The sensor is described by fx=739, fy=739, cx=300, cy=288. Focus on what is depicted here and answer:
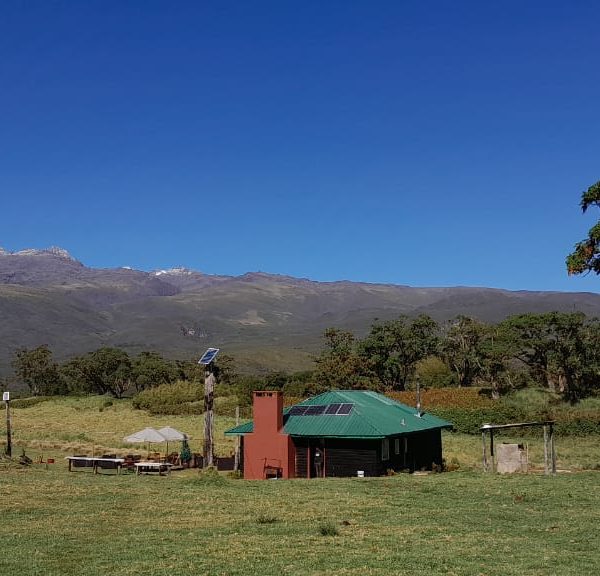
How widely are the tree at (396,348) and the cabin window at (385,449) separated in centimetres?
5118

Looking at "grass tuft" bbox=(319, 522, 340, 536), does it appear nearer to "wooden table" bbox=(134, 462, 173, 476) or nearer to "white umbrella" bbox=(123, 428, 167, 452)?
"wooden table" bbox=(134, 462, 173, 476)

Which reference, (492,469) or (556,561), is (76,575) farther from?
(492,469)

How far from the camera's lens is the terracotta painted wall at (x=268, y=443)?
32.7 m

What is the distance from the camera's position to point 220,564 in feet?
45.8

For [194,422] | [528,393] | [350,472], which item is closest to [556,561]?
[350,472]

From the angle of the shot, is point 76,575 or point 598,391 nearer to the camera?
point 76,575

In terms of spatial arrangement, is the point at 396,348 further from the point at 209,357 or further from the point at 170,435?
the point at 209,357

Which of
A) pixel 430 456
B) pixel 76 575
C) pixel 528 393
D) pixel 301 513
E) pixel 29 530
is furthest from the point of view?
pixel 528 393

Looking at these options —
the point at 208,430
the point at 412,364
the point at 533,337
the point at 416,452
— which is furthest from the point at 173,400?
the point at 416,452

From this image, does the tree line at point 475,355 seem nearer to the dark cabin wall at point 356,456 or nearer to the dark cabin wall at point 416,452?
the dark cabin wall at point 416,452

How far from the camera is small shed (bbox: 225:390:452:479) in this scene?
31.7 meters

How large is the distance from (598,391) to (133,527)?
58606 mm

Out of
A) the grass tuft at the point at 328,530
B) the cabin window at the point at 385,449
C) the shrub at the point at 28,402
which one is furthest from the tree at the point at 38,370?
the grass tuft at the point at 328,530

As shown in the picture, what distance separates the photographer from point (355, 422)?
3234cm
